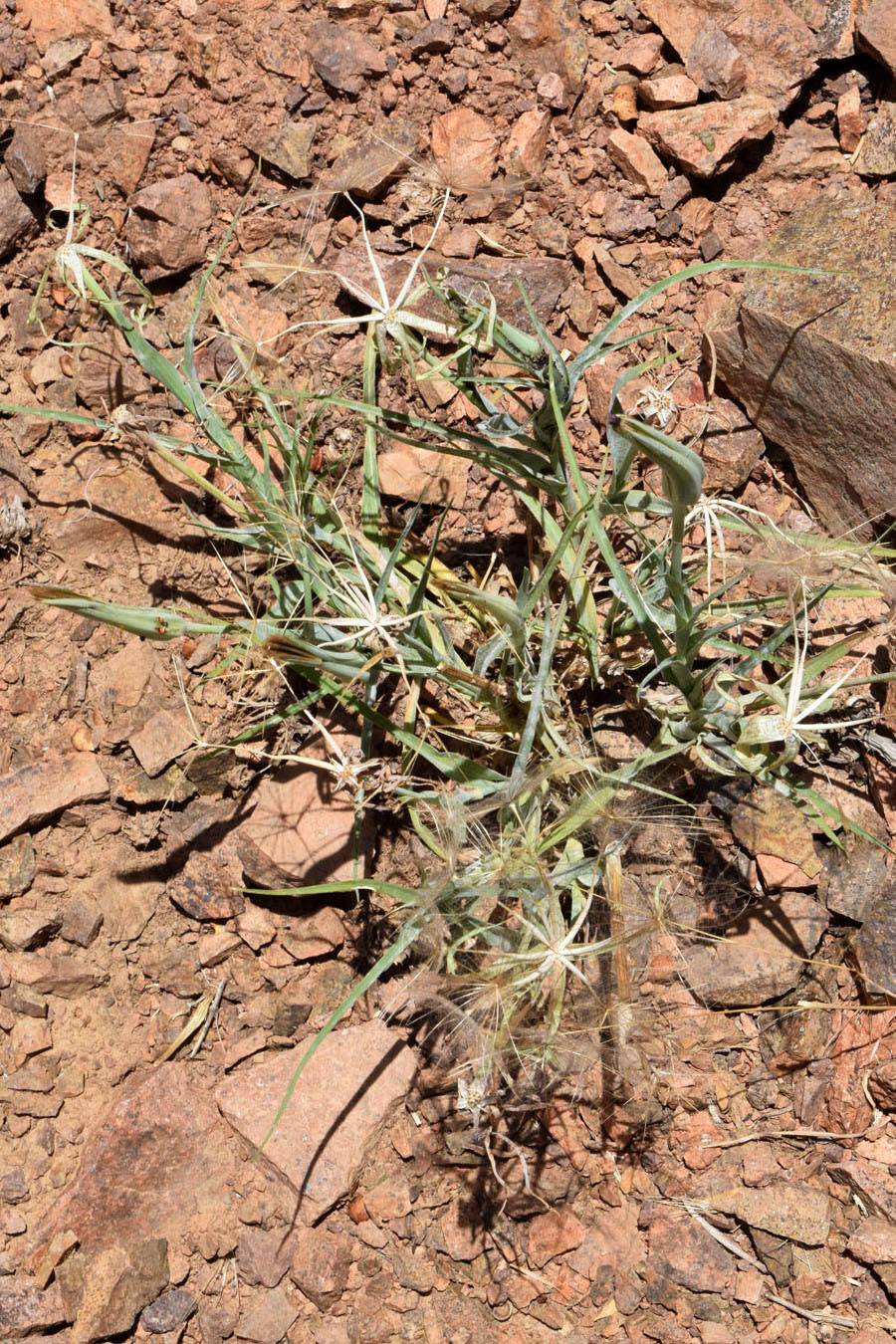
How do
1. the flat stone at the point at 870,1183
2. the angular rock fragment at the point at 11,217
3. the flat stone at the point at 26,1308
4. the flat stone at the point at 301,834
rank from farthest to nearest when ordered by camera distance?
1. the angular rock fragment at the point at 11,217
2. the flat stone at the point at 301,834
3. the flat stone at the point at 870,1183
4. the flat stone at the point at 26,1308

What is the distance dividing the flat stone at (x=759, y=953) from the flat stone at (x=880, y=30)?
1754mm

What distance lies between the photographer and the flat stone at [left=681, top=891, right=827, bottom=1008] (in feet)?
6.71

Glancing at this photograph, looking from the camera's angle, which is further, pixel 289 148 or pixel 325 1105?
pixel 289 148

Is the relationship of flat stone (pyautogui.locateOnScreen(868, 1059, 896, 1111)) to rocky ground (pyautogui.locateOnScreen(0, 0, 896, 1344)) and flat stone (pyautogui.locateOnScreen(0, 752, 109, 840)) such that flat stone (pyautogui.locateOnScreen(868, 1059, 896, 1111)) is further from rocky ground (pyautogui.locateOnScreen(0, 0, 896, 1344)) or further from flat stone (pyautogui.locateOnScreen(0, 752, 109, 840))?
flat stone (pyautogui.locateOnScreen(0, 752, 109, 840))

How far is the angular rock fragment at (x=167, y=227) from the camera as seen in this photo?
235 centimetres

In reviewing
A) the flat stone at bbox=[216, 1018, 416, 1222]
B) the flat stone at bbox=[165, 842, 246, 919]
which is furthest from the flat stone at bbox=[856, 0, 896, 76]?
the flat stone at bbox=[216, 1018, 416, 1222]

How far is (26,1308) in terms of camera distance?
1.86 metres

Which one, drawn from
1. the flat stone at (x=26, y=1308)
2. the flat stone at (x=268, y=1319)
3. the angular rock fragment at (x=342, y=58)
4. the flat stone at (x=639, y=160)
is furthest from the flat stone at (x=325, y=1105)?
the angular rock fragment at (x=342, y=58)

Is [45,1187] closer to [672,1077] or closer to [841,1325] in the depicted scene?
[672,1077]

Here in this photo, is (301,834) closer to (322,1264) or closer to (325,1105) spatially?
(325,1105)

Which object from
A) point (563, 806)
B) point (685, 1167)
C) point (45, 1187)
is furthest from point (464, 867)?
point (45, 1187)

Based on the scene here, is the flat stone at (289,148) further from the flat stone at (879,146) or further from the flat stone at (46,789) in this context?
the flat stone at (46,789)

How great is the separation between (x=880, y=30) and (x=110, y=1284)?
2865mm

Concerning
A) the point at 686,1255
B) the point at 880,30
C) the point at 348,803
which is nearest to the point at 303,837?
the point at 348,803
